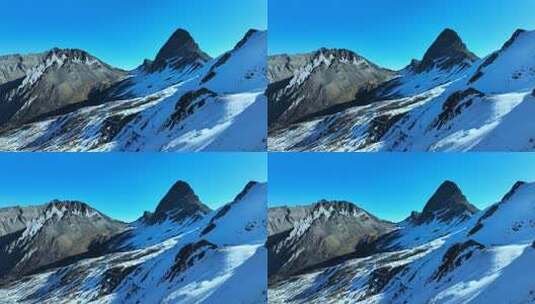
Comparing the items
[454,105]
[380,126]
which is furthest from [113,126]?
[454,105]

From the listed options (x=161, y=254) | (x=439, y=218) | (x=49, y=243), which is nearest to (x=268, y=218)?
(x=161, y=254)

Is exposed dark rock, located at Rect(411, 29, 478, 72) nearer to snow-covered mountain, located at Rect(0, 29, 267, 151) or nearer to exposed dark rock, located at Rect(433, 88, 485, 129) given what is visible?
exposed dark rock, located at Rect(433, 88, 485, 129)

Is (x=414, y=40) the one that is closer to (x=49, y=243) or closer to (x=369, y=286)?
(x=369, y=286)

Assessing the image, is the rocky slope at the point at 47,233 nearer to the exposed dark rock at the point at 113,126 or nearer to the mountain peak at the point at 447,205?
the exposed dark rock at the point at 113,126

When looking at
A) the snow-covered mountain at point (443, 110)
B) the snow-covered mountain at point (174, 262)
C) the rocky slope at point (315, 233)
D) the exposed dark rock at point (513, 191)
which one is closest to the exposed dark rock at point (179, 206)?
the snow-covered mountain at point (174, 262)

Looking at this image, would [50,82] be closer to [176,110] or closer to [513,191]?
[176,110]

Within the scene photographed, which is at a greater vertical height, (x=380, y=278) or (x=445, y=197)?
(x=445, y=197)

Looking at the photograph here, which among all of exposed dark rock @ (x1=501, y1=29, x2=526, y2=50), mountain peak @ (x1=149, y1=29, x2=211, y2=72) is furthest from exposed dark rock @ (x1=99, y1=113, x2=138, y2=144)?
exposed dark rock @ (x1=501, y1=29, x2=526, y2=50)
